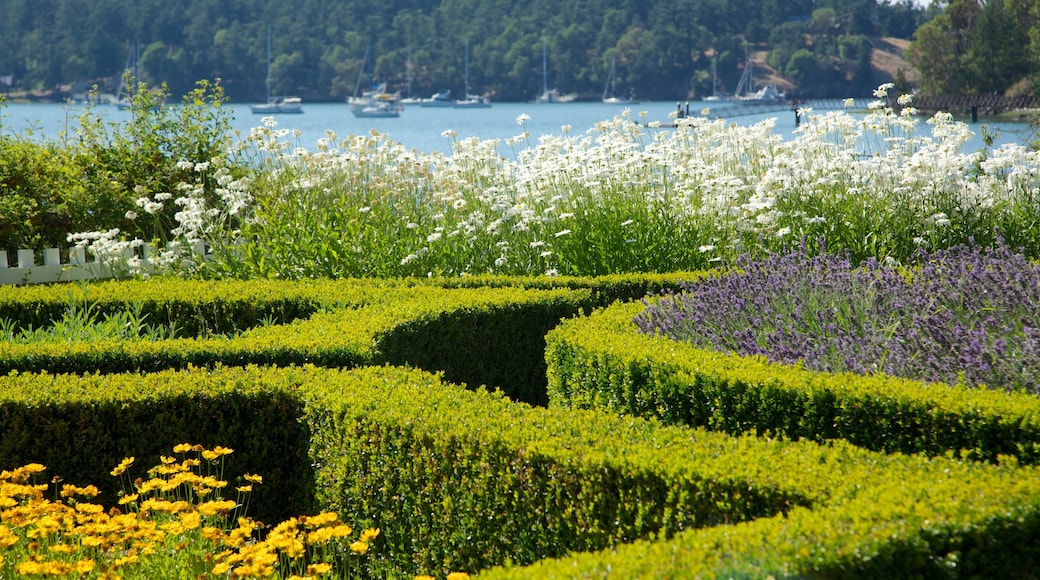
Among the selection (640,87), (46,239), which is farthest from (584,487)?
(640,87)

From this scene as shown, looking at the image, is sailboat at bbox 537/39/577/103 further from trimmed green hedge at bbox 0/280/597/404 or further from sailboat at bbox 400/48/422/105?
trimmed green hedge at bbox 0/280/597/404

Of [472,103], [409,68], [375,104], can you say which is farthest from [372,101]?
[472,103]

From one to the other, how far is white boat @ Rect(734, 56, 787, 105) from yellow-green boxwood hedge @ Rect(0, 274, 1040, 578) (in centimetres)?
6731

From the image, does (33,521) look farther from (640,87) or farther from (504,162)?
(640,87)

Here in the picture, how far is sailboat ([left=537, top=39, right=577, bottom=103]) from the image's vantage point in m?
76.6

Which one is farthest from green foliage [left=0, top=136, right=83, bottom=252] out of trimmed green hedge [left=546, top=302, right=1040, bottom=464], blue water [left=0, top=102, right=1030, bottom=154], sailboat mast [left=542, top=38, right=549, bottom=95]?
sailboat mast [left=542, top=38, right=549, bottom=95]

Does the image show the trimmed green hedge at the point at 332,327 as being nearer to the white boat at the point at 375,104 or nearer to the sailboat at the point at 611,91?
the white boat at the point at 375,104

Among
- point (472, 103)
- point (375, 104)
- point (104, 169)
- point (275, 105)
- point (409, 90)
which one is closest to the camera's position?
point (104, 169)

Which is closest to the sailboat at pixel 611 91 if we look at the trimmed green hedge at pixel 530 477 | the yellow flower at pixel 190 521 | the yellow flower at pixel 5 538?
the trimmed green hedge at pixel 530 477

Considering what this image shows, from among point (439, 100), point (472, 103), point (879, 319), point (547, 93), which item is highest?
point (547, 93)

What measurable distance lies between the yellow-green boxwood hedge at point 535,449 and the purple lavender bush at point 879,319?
1.55ft

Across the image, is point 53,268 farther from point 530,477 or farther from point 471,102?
point 471,102

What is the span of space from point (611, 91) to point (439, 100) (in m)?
14.6

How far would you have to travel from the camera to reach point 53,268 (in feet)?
32.2
